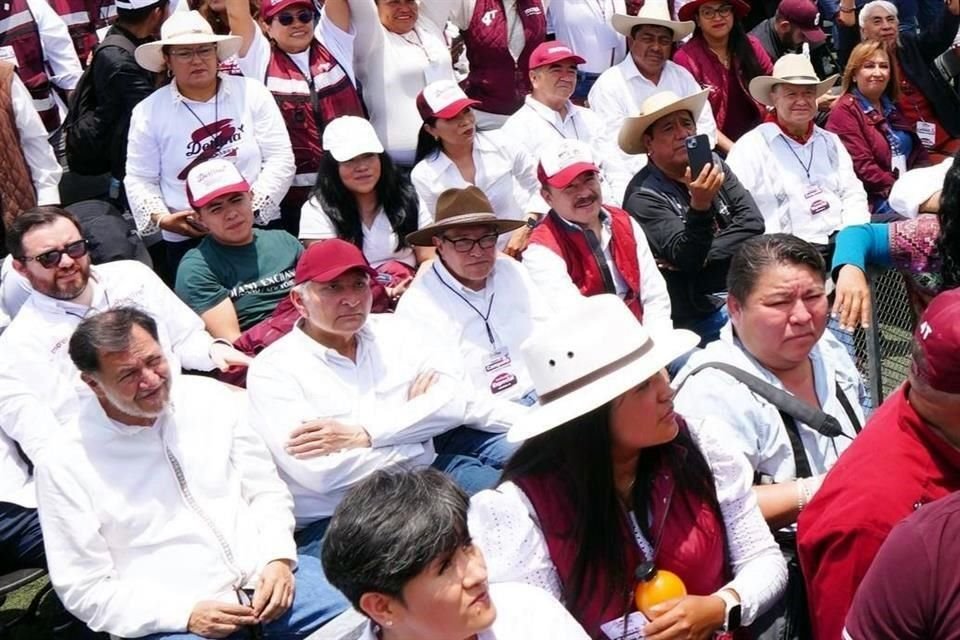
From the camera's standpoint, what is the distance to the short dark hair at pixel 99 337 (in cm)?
365

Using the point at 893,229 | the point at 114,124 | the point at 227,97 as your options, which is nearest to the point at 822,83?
the point at 893,229

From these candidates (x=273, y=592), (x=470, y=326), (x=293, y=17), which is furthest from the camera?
(x=293, y=17)

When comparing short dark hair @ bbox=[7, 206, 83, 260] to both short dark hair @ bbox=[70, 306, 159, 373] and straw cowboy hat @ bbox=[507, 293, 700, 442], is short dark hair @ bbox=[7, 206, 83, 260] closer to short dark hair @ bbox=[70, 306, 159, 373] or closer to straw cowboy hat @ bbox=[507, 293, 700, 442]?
short dark hair @ bbox=[70, 306, 159, 373]

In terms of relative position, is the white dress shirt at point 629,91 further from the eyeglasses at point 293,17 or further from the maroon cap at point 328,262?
the maroon cap at point 328,262

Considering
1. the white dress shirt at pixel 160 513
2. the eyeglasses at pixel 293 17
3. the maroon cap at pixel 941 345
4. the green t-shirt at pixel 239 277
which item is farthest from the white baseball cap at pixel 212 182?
the maroon cap at pixel 941 345

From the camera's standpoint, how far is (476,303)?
4969 millimetres

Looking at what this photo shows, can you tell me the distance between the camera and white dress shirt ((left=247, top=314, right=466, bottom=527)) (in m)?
4.11

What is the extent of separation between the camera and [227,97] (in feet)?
19.5

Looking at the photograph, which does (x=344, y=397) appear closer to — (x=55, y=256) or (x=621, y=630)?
(x=55, y=256)

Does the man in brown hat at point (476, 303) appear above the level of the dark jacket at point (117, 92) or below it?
below

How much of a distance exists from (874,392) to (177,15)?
151 inches

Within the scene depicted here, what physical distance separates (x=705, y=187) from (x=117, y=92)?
302 centimetres

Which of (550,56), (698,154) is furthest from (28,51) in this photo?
(698,154)

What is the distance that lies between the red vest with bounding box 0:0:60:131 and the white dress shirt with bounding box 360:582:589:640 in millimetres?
5125
